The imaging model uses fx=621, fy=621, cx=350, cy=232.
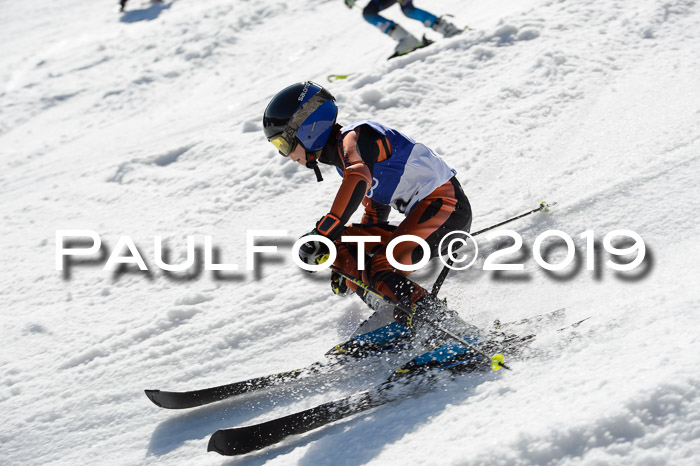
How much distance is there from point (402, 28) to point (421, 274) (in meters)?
4.95

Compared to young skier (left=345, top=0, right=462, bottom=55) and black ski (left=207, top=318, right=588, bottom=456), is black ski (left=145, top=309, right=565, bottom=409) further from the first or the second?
young skier (left=345, top=0, right=462, bottom=55)

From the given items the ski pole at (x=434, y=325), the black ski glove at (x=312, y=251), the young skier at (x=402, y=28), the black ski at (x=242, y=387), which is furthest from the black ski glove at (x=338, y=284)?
the young skier at (x=402, y=28)

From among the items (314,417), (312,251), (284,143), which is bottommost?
(314,417)

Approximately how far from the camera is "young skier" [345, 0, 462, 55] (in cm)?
810

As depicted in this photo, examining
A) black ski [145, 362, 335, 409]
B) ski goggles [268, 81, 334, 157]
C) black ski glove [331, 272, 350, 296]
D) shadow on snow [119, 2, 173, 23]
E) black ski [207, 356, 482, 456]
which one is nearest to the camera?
black ski [207, 356, 482, 456]

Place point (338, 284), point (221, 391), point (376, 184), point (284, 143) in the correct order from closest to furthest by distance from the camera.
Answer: point (221, 391), point (284, 143), point (376, 184), point (338, 284)

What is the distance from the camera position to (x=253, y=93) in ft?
29.5

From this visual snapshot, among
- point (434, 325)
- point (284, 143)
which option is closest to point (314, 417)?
point (434, 325)

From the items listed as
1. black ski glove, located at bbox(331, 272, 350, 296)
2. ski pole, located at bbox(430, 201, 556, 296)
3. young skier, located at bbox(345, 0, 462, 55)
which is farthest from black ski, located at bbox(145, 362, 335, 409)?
young skier, located at bbox(345, 0, 462, 55)

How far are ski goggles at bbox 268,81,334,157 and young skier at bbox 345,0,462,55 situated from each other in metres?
4.65

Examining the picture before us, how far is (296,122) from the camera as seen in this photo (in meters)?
3.68

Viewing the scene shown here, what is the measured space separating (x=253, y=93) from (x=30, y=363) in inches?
220

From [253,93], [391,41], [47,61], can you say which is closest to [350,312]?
[253,93]

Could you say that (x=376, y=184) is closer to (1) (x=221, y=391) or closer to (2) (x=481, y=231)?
(2) (x=481, y=231)
